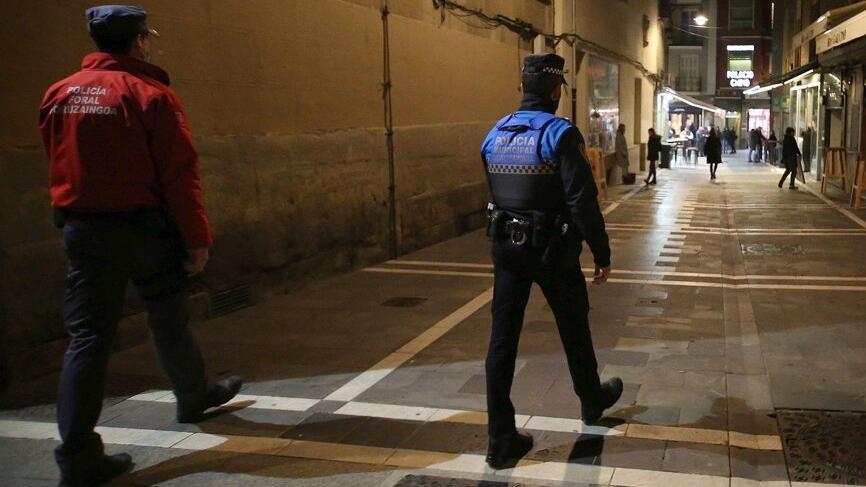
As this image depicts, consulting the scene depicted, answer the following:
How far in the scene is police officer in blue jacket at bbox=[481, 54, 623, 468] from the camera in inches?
146

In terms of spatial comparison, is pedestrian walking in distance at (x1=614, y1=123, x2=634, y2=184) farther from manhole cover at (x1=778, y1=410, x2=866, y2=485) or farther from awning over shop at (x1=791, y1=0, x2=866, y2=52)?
manhole cover at (x1=778, y1=410, x2=866, y2=485)

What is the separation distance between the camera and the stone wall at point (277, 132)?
17.5 feet

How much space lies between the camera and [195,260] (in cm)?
388

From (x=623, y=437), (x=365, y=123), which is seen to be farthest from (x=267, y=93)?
(x=623, y=437)

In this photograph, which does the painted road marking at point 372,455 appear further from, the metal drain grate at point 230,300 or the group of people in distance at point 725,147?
the group of people in distance at point 725,147

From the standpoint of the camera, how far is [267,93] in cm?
773

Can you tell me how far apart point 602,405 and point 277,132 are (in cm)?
470

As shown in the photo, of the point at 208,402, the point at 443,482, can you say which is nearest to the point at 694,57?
the point at 208,402

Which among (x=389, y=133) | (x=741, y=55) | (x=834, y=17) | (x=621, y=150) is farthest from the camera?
(x=741, y=55)

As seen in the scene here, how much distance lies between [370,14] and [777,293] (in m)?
5.53

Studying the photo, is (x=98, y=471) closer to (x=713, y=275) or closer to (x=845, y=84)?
(x=713, y=275)

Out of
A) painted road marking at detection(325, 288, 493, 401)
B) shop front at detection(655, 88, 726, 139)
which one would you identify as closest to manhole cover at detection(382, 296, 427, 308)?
painted road marking at detection(325, 288, 493, 401)

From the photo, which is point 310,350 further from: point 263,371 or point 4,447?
point 4,447

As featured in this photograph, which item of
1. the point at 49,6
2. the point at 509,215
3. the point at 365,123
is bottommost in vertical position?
the point at 509,215
